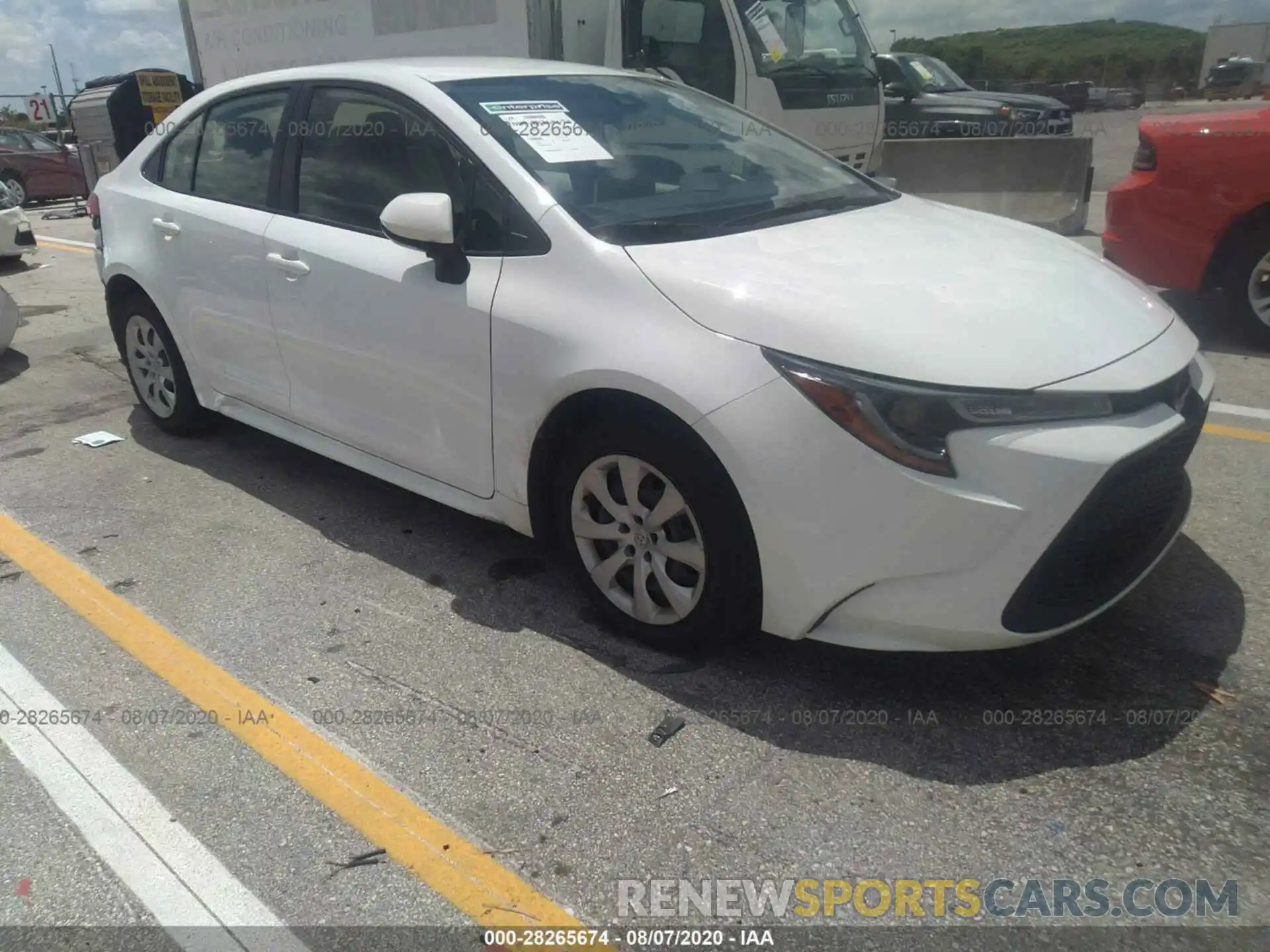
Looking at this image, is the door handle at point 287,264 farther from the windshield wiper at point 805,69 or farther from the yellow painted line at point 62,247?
the yellow painted line at point 62,247

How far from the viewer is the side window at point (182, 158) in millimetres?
4422

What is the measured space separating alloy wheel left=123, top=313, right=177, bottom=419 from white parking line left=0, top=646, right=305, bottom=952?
2.20 m

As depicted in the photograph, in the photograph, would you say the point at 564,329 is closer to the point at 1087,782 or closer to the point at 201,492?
the point at 1087,782

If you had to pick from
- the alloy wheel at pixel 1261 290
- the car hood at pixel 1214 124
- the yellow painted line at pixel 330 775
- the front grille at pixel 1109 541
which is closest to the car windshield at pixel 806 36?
the car hood at pixel 1214 124

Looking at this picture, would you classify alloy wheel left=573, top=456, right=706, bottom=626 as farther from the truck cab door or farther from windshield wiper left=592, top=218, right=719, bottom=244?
the truck cab door

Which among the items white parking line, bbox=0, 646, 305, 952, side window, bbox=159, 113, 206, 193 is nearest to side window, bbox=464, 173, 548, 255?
white parking line, bbox=0, 646, 305, 952

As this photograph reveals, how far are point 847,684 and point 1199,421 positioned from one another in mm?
1187

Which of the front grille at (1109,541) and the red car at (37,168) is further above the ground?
the front grille at (1109,541)

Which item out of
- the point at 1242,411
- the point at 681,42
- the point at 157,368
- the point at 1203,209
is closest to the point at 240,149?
the point at 157,368

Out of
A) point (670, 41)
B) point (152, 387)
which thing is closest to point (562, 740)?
point (152, 387)

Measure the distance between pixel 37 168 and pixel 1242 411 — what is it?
69.0 feet

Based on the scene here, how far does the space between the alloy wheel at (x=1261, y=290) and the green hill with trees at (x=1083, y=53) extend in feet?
88.5

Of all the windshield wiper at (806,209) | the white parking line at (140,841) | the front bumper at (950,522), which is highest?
the windshield wiper at (806,209)

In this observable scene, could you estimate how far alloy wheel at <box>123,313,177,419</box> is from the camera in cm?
477
